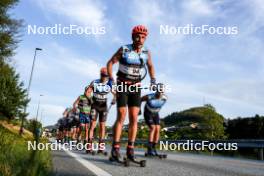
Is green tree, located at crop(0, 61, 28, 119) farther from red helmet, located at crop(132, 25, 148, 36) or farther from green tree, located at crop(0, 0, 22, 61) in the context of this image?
red helmet, located at crop(132, 25, 148, 36)

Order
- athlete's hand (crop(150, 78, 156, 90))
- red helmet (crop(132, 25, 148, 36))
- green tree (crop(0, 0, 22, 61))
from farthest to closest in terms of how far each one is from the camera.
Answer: green tree (crop(0, 0, 22, 61)) → athlete's hand (crop(150, 78, 156, 90)) → red helmet (crop(132, 25, 148, 36))

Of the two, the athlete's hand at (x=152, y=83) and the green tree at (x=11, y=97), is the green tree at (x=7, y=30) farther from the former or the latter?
the athlete's hand at (x=152, y=83)

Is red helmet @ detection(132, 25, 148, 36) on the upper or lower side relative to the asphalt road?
upper

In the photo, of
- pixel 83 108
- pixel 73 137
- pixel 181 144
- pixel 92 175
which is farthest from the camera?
pixel 73 137

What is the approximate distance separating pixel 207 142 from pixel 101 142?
812 centimetres

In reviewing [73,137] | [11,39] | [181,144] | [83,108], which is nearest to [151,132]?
[83,108]

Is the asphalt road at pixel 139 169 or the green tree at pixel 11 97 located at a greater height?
the green tree at pixel 11 97

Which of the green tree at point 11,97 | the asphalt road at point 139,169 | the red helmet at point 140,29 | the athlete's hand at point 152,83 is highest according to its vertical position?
the green tree at point 11,97

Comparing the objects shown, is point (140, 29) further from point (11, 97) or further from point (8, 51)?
point (11, 97)

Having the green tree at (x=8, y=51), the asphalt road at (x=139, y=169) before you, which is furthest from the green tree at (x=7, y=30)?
the asphalt road at (x=139, y=169)

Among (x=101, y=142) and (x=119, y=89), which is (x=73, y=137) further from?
(x=119, y=89)

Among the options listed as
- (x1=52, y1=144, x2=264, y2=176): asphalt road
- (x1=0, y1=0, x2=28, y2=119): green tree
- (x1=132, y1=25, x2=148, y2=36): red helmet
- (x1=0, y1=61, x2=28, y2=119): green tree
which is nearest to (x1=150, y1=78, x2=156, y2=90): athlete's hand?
(x1=132, y1=25, x2=148, y2=36): red helmet

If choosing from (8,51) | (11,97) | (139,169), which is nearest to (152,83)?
(139,169)

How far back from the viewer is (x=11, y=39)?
40594 mm
